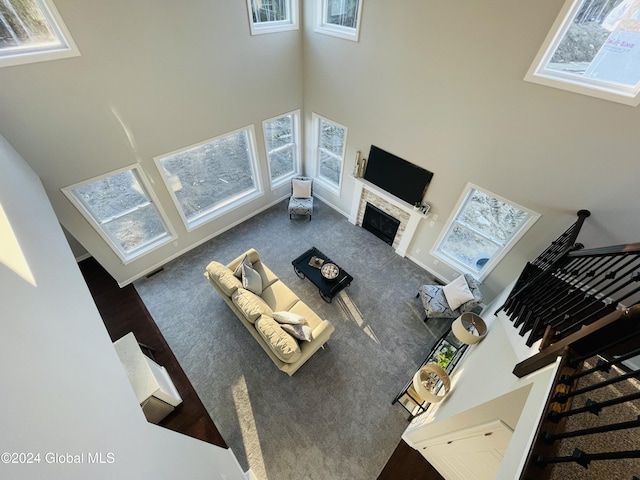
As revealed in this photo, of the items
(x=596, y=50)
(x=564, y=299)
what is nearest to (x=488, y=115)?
(x=596, y=50)

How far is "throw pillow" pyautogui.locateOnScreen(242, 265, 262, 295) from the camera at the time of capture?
4484mm

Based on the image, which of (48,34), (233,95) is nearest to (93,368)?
(48,34)

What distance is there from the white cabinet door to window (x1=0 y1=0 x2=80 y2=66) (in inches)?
230

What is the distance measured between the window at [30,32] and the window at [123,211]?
5.05 feet

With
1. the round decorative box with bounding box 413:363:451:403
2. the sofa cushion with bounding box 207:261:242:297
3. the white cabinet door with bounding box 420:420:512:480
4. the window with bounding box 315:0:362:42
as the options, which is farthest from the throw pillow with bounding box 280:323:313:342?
the window with bounding box 315:0:362:42

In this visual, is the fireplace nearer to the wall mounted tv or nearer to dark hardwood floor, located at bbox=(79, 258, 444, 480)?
the wall mounted tv

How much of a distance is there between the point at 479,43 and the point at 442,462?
5.20m

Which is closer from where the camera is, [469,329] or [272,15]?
[469,329]

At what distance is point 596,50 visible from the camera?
9.41ft

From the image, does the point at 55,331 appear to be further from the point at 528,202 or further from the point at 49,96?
the point at 528,202

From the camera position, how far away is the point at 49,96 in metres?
3.25

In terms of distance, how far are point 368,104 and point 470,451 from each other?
16.5ft

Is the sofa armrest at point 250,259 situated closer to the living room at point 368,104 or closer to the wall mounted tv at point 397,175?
the living room at point 368,104

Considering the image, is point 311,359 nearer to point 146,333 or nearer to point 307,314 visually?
point 307,314
